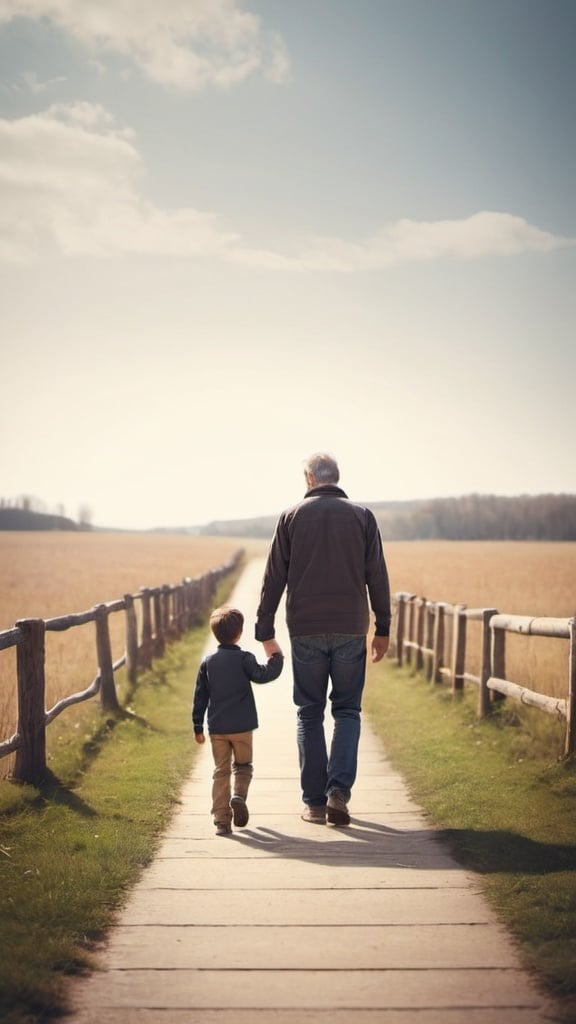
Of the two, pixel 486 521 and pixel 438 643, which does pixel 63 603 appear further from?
pixel 486 521

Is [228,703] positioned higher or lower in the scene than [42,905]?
higher

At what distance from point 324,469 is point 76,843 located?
8.85 ft

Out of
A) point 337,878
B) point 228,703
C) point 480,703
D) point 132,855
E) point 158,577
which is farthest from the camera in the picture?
point 158,577

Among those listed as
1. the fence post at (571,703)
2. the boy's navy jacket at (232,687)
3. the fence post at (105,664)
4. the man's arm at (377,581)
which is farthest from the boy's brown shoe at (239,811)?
the fence post at (105,664)

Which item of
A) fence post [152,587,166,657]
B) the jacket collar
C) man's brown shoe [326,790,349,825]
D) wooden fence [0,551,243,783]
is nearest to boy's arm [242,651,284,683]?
man's brown shoe [326,790,349,825]

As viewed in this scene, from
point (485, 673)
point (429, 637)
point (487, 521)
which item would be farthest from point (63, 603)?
point (487, 521)

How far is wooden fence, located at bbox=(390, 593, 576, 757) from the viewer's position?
7.16 metres

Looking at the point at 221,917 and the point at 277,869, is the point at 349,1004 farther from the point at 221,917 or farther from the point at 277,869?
the point at 277,869

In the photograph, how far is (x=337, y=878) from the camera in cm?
478

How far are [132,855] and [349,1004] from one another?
7.12ft

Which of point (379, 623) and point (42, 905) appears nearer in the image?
point (42, 905)

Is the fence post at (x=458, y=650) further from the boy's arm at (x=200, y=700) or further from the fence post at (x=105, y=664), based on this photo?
the boy's arm at (x=200, y=700)

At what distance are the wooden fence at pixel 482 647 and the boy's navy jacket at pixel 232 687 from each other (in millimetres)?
2519

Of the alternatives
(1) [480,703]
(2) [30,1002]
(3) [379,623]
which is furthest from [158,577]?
(2) [30,1002]
